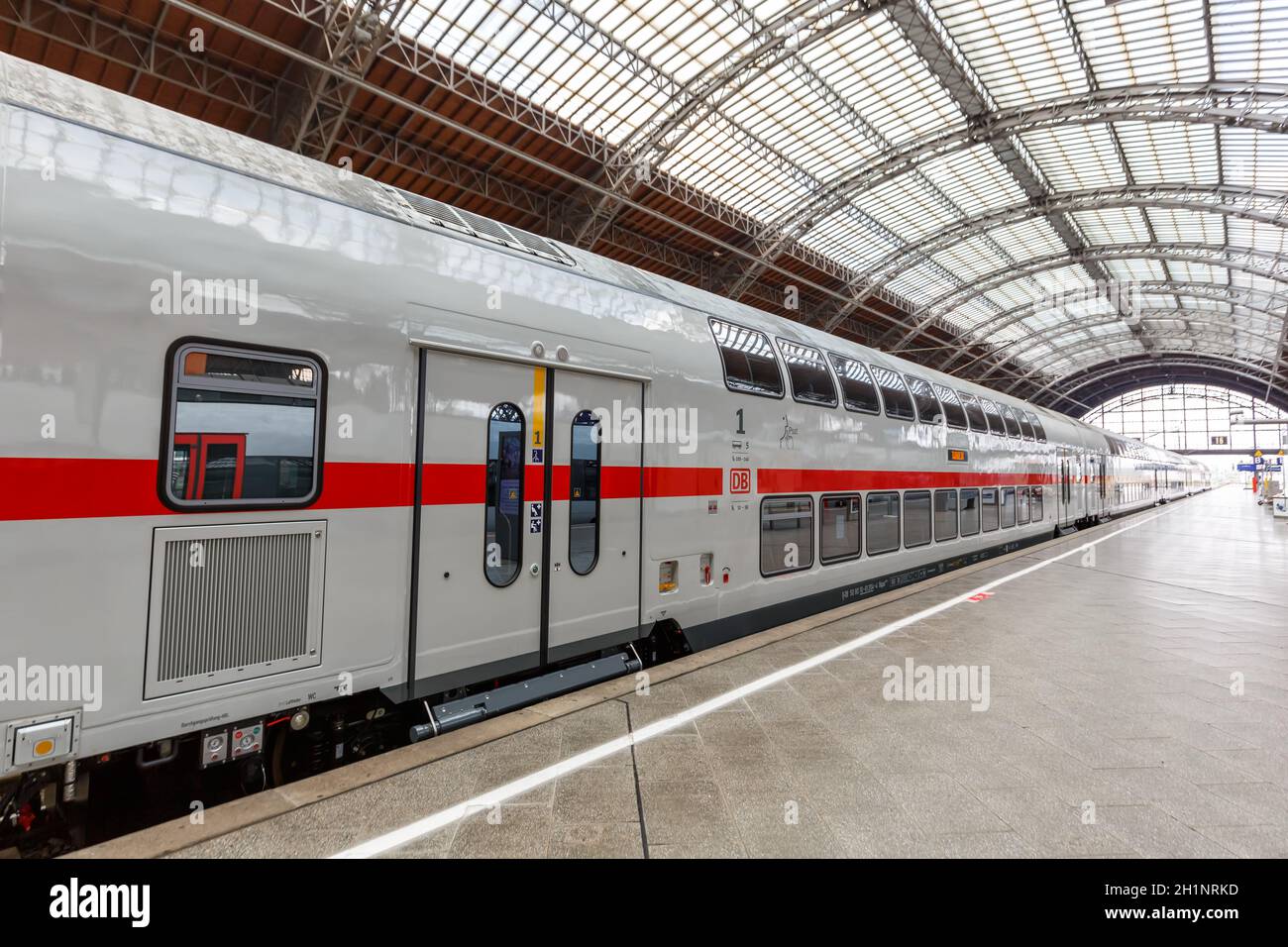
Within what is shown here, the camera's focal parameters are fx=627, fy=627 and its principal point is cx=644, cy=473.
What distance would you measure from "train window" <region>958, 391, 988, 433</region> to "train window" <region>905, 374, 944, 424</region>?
4.85ft

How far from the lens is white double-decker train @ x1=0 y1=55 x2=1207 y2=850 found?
107 inches

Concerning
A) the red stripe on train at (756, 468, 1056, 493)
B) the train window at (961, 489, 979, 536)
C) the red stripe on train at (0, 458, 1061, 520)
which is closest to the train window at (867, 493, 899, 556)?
the red stripe on train at (756, 468, 1056, 493)

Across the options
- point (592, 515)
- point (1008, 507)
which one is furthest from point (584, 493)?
point (1008, 507)

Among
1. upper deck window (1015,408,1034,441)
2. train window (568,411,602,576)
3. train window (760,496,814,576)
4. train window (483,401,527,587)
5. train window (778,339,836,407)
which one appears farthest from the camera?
upper deck window (1015,408,1034,441)

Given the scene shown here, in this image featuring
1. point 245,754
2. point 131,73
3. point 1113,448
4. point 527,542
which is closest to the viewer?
point 245,754

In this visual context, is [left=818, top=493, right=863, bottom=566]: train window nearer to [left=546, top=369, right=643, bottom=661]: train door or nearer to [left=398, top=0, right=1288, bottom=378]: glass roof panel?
[left=546, top=369, right=643, bottom=661]: train door

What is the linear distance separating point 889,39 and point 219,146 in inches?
783

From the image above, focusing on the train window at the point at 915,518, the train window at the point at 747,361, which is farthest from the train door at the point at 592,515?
the train window at the point at 915,518

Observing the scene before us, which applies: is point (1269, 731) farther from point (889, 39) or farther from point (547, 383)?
point (889, 39)

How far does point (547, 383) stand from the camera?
472cm

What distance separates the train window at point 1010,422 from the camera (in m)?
13.9

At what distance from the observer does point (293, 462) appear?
3.41 meters

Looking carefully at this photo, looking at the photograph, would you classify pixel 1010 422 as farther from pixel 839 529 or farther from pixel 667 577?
pixel 667 577
